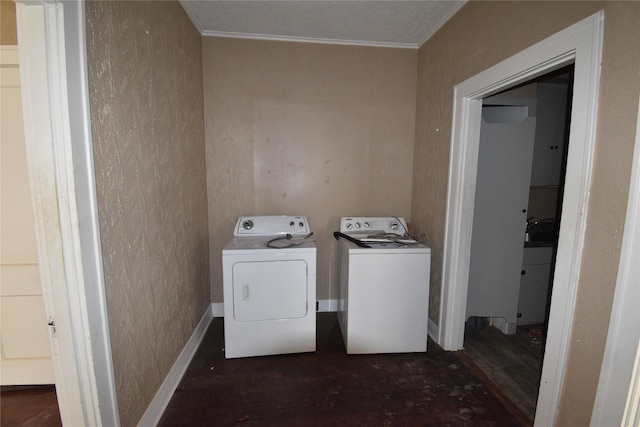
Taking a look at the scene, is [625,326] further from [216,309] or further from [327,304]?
[216,309]

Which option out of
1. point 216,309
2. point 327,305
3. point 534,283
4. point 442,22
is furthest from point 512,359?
point 442,22

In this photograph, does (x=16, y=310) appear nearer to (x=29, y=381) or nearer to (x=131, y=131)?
(x=29, y=381)

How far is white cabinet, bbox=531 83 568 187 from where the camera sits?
8.75 feet

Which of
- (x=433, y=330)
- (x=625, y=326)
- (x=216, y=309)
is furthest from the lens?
(x=216, y=309)

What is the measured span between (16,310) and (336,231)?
2308 mm

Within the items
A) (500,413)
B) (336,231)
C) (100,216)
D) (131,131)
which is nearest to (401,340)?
(500,413)

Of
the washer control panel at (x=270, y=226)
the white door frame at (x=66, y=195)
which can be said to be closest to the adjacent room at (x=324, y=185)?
the white door frame at (x=66, y=195)

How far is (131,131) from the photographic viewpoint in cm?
131

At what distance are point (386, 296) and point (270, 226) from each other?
1121 millimetres

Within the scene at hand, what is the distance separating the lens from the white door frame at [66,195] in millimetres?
906

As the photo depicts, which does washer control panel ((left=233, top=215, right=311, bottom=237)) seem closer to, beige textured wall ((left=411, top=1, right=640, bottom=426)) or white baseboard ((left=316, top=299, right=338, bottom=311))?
white baseboard ((left=316, top=299, right=338, bottom=311))

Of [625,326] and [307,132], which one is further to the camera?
[307,132]

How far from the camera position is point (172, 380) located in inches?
67.9

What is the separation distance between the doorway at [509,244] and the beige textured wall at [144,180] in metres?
2.19
